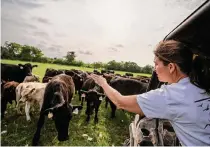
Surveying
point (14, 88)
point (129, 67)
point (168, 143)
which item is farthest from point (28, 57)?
point (168, 143)

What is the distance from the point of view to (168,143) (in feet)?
8.06

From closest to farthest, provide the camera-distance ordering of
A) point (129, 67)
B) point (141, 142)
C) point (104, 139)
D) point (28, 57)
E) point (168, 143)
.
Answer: point (141, 142) → point (168, 143) → point (104, 139) → point (28, 57) → point (129, 67)

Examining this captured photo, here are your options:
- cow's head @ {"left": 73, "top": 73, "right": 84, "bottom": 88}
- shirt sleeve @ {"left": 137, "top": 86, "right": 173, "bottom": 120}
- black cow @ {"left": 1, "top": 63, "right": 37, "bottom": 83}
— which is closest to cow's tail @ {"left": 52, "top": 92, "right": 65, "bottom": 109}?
shirt sleeve @ {"left": 137, "top": 86, "right": 173, "bottom": 120}

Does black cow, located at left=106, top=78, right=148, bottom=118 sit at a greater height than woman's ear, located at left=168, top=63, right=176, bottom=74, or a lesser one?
lesser

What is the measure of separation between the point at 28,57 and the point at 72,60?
45.4 ft

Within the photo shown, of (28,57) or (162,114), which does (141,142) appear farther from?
(28,57)

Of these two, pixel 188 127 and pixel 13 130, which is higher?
pixel 188 127

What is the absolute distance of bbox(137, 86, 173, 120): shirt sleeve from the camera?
5.39ft

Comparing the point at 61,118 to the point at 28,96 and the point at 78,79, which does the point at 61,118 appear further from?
the point at 78,79

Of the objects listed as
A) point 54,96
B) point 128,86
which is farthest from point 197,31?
point 128,86

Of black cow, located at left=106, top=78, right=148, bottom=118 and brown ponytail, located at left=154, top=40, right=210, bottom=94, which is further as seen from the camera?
black cow, located at left=106, top=78, right=148, bottom=118

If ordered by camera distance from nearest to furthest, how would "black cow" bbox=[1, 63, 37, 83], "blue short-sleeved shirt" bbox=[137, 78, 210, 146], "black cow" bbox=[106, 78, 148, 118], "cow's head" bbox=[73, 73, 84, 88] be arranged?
"blue short-sleeved shirt" bbox=[137, 78, 210, 146]
"black cow" bbox=[106, 78, 148, 118]
"cow's head" bbox=[73, 73, 84, 88]
"black cow" bbox=[1, 63, 37, 83]

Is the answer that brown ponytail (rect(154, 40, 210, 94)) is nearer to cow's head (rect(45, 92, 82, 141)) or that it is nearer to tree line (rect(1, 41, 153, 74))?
cow's head (rect(45, 92, 82, 141))

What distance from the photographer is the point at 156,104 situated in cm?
167
